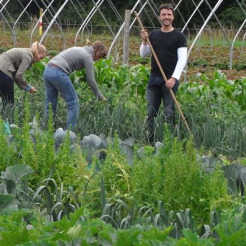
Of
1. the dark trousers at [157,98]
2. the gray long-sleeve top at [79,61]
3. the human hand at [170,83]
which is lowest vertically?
the dark trousers at [157,98]

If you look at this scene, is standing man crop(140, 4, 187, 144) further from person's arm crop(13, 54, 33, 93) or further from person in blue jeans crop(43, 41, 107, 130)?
person's arm crop(13, 54, 33, 93)

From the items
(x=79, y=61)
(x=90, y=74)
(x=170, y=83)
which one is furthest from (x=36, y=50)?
(x=170, y=83)

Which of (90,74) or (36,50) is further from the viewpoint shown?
(36,50)

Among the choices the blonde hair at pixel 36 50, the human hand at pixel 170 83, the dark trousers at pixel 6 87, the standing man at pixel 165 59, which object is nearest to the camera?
the human hand at pixel 170 83

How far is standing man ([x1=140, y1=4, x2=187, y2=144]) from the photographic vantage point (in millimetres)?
7574

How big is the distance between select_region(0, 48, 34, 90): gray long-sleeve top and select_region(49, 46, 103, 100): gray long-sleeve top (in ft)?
1.04

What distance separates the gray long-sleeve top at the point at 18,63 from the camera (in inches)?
324

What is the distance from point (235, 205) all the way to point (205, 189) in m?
0.20

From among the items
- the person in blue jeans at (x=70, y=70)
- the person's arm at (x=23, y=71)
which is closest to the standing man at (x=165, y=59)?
the person in blue jeans at (x=70, y=70)

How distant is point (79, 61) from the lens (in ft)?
26.2

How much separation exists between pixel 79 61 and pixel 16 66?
0.86m

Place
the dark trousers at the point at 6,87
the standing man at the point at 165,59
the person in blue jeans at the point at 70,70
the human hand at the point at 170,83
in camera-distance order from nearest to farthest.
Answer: the human hand at the point at 170,83 → the standing man at the point at 165,59 → the person in blue jeans at the point at 70,70 → the dark trousers at the point at 6,87

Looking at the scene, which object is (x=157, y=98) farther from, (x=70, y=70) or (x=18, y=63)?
(x=18, y=63)

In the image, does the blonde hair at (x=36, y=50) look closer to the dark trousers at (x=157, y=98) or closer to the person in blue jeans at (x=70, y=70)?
the person in blue jeans at (x=70, y=70)
